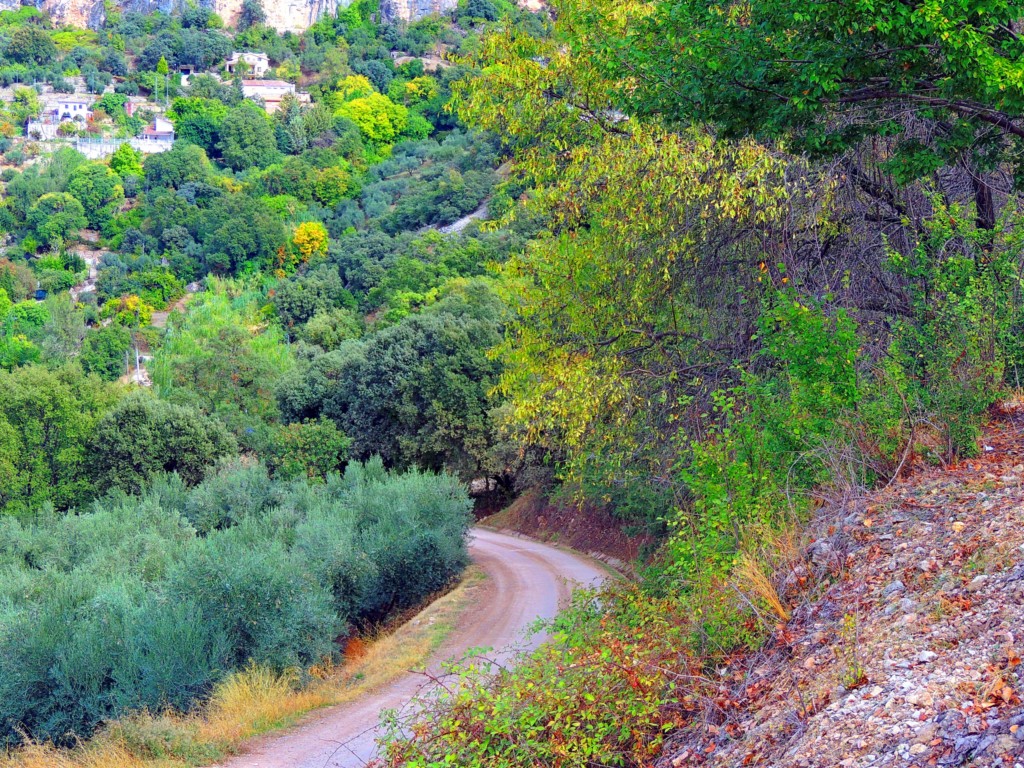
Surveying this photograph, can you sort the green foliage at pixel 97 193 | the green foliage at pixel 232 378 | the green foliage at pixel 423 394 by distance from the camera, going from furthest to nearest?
the green foliage at pixel 97 193
the green foliage at pixel 232 378
the green foliage at pixel 423 394

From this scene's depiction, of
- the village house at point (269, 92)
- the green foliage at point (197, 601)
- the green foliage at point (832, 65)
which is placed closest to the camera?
the green foliage at point (832, 65)

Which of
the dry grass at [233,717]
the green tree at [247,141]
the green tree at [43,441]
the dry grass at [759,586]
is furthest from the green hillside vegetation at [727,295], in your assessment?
the green tree at [247,141]

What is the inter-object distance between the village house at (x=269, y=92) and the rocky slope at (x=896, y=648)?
18473 cm

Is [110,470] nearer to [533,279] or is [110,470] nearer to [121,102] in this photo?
[533,279]

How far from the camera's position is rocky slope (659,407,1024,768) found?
442 cm

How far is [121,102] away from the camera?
184750 millimetres

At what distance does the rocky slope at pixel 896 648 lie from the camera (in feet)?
14.5

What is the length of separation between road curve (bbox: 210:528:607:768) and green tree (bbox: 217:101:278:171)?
5310 inches

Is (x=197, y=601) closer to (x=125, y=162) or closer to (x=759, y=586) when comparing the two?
(x=759, y=586)

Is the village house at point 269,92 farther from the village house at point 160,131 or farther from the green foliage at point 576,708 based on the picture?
the green foliage at point 576,708

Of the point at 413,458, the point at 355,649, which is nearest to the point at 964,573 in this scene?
the point at 355,649

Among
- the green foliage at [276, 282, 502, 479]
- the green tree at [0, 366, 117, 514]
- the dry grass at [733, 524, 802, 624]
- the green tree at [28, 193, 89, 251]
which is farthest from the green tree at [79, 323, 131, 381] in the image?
the dry grass at [733, 524, 802, 624]

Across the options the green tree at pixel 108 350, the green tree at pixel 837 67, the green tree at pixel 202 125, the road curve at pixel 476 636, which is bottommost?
the road curve at pixel 476 636

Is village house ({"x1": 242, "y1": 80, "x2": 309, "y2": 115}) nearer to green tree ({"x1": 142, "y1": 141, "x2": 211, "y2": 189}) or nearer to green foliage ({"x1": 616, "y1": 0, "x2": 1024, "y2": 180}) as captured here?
green tree ({"x1": 142, "y1": 141, "x2": 211, "y2": 189})
